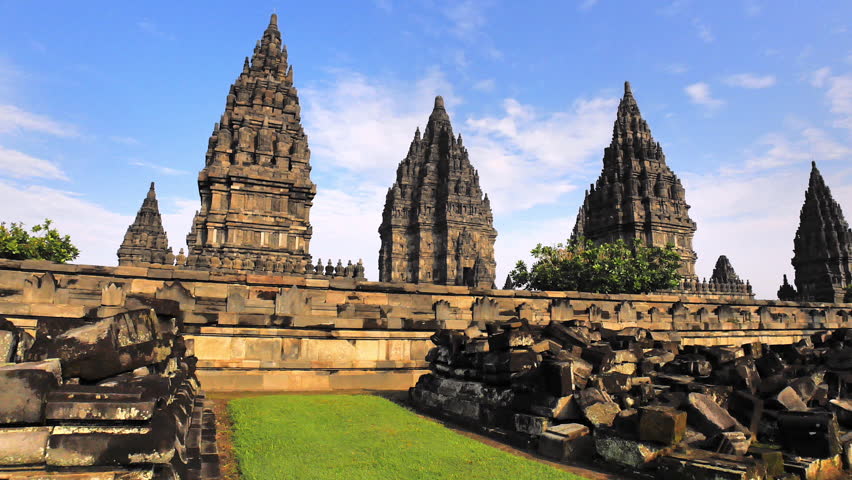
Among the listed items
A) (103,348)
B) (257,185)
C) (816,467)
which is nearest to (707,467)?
(816,467)

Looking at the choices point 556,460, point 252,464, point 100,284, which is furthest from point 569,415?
point 100,284

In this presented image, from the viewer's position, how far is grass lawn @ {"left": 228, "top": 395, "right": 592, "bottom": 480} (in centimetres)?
431

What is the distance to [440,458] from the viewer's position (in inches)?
189

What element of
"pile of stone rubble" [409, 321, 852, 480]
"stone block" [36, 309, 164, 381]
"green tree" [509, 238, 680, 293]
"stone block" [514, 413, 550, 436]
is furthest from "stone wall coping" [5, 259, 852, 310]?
"green tree" [509, 238, 680, 293]

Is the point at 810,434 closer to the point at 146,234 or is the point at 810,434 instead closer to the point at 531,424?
the point at 531,424

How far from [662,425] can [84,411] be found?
4.47 meters

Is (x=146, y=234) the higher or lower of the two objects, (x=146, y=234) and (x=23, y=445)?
the higher

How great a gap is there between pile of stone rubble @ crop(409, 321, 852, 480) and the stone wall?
6.08 feet

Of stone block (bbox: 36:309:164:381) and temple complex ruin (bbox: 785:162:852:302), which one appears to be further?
temple complex ruin (bbox: 785:162:852:302)

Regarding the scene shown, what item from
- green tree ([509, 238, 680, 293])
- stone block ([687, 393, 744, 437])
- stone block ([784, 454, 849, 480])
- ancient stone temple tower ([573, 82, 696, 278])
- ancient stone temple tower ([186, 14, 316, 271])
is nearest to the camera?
stone block ([784, 454, 849, 480])

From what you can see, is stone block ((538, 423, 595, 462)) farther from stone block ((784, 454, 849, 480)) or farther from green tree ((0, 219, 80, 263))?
green tree ((0, 219, 80, 263))

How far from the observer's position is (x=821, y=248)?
156 feet

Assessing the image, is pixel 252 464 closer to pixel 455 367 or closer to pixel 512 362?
pixel 512 362

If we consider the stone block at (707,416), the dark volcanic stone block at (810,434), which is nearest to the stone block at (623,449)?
the stone block at (707,416)
